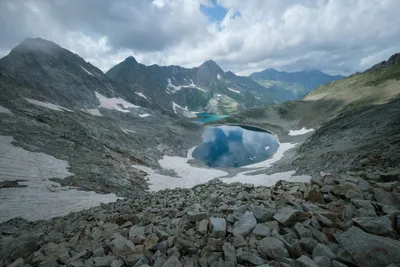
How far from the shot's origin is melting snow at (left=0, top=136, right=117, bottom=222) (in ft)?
56.4

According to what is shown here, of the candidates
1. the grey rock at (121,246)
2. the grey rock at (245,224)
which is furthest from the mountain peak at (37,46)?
the grey rock at (245,224)

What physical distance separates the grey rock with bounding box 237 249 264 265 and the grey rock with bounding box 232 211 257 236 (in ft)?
3.68

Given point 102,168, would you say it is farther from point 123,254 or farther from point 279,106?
point 279,106

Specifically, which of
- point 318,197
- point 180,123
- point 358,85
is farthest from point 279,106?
point 318,197

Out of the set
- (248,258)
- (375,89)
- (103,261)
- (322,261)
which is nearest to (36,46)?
(103,261)

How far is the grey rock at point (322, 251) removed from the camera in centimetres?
555

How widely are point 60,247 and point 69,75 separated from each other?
141334 mm

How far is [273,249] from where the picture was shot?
19.1 feet

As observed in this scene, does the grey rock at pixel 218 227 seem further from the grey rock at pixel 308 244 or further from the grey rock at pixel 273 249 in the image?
the grey rock at pixel 308 244

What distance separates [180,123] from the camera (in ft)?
430

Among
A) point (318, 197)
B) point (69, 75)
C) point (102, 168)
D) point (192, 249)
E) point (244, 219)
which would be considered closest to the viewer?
point (192, 249)

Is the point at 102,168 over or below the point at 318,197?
over

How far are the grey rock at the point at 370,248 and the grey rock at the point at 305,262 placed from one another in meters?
1.16

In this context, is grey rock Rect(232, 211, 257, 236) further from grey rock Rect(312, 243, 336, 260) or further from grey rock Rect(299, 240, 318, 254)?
grey rock Rect(312, 243, 336, 260)
